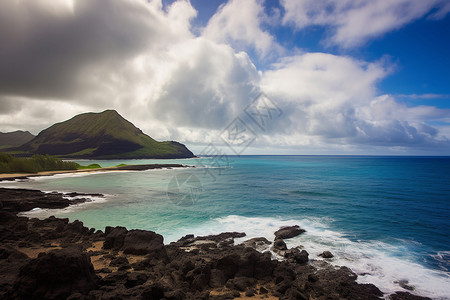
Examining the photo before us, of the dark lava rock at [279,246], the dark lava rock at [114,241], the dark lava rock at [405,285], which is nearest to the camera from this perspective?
the dark lava rock at [405,285]

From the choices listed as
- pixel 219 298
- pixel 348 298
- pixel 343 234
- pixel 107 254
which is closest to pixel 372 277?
pixel 348 298

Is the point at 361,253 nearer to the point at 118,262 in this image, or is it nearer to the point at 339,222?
the point at 339,222

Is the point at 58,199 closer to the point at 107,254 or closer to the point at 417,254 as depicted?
the point at 107,254

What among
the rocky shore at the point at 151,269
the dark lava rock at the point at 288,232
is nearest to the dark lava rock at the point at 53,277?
the rocky shore at the point at 151,269

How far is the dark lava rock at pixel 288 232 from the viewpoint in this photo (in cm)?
1800

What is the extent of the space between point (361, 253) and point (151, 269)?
14338 mm

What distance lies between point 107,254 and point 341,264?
47.0 ft

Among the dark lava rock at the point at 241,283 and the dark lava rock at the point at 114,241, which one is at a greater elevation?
the dark lava rock at the point at 114,241

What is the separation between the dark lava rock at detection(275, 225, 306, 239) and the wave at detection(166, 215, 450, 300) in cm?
49

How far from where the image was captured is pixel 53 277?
712cm

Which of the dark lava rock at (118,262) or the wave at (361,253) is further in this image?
the wave at (361,253)

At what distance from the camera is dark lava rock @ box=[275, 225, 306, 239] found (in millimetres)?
18005

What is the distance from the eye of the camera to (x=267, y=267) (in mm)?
10852

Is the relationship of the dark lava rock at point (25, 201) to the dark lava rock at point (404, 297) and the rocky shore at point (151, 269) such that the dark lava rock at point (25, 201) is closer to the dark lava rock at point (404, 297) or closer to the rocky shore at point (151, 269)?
the rocky shore at point (151, 269)
